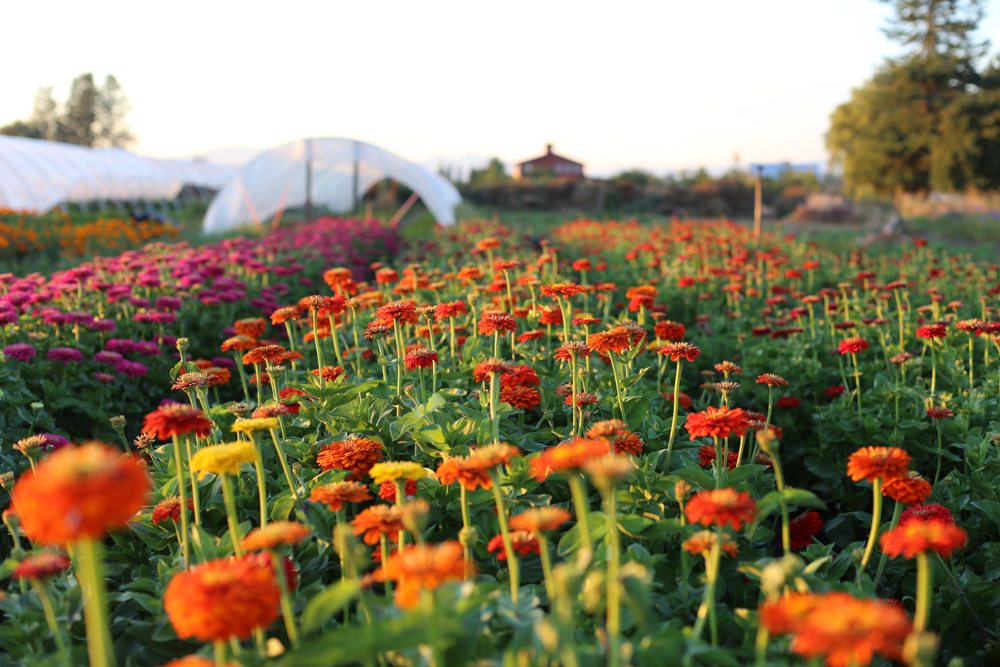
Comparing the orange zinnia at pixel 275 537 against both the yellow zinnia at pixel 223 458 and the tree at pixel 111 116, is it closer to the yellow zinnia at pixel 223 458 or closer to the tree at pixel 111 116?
the yellow zinnia at pixel 223 458

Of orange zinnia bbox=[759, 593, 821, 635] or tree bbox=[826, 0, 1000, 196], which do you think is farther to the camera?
tree bbox=[826, 0, 1000, 196]

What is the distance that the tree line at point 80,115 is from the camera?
59594mm

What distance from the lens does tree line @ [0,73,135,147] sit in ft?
196

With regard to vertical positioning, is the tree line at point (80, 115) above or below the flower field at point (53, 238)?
above

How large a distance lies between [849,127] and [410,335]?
35865 millimetres

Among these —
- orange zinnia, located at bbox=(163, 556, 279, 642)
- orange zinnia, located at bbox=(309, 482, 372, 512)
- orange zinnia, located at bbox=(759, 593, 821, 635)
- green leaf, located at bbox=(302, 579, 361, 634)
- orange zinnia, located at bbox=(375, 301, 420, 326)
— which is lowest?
green leaf, located at bbox=(302, 579, 361, 634)

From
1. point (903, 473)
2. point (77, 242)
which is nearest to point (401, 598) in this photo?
point (903, 473)

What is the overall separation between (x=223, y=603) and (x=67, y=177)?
81.7 ft

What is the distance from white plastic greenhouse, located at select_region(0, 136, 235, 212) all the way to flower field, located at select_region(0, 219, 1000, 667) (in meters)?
17.6

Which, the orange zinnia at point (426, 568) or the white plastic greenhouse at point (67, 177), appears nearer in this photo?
the orange zinnia at point (426, 568)

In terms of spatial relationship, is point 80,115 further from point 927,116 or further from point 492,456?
point 492,456

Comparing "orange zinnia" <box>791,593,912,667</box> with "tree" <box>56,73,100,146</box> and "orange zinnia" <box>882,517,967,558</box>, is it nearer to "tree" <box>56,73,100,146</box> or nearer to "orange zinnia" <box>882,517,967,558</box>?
"orange zinnia" <box>882,517,967,558</box>

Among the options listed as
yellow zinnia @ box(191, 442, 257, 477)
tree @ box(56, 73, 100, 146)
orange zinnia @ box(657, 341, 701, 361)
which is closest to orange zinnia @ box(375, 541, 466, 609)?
yellow zinnia @ box(191, 442, 257, 477)

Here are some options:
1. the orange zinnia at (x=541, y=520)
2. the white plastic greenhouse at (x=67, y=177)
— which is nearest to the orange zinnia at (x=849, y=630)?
the orange zinnia at (x=541, y=520)
